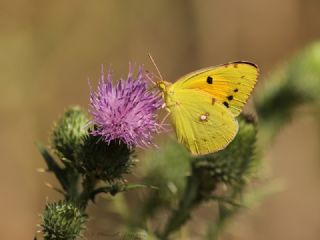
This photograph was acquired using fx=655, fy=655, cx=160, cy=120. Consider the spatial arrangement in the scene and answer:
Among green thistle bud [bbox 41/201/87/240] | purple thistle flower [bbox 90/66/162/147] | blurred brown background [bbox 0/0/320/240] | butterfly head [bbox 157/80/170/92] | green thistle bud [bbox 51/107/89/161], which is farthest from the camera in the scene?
blurred brown background [bbox 0/0/320/240]

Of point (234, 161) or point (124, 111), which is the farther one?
point (234, 161)

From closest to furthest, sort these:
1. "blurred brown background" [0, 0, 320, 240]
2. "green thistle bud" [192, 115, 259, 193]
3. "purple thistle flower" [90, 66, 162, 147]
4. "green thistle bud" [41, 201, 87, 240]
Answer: "green thistle bud" [41, 201, 87, 240], "purple thistle flower" [90, 66, 162, 147], "green thistle bud" [192, 115, 259, 193], "blurred brown background" [0, 0, 320, 240]

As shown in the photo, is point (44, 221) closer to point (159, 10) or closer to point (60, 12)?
point (60, 12)

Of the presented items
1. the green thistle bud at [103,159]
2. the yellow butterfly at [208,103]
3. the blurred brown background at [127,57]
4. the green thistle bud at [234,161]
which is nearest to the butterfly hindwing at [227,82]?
the yellow butterfly at [208,103]

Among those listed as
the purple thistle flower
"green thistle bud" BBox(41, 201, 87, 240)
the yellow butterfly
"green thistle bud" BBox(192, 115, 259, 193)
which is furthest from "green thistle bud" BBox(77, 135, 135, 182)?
"green thistle bud" BBox(192, 115, 259, 193)

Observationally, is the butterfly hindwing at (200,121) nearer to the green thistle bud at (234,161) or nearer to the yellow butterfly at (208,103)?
the yellow butterfly at (208,103)

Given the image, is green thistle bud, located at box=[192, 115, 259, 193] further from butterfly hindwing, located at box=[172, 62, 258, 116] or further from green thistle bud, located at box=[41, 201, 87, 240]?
green thistle bud, located at box=[41, 201, 87, 240]

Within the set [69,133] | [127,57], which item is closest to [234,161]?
[69,133]

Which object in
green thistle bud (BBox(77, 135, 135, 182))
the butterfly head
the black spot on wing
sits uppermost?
the butterfly head

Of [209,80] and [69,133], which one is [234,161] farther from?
[69,133]
